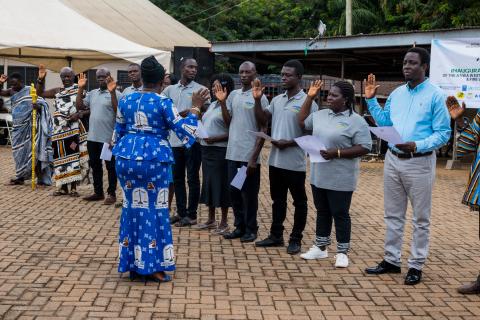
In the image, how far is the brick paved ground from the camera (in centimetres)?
→ 502

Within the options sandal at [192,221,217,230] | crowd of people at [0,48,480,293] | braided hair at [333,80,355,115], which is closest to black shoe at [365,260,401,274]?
crowd of people at [0,48,480,293]

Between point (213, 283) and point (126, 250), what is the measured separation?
0.80m

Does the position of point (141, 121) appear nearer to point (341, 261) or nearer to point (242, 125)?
point (242, 125)

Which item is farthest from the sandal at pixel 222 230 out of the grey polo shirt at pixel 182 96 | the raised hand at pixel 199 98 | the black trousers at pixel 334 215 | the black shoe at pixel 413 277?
the black shoe at pixel 413 277

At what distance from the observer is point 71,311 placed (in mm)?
4883

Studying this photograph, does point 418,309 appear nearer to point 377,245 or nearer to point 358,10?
point 377,245

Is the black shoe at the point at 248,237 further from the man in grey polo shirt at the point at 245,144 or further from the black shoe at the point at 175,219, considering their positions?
the black shoe at the point at 175,219

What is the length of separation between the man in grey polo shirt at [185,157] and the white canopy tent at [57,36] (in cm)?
457

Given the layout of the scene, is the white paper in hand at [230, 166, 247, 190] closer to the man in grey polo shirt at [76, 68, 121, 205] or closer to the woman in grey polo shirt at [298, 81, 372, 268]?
the woman in grey polo shirt at [298, 81, 372, 268]

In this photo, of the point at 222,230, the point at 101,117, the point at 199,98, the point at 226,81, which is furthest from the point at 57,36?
the point at 199,98

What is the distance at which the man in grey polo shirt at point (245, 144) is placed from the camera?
702cm

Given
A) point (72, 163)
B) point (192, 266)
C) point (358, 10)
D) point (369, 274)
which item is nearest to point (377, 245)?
point (369, 274)

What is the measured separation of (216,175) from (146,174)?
2.16 m

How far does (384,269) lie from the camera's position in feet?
20.1
